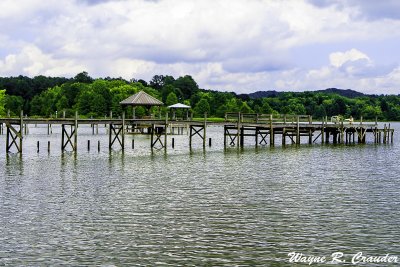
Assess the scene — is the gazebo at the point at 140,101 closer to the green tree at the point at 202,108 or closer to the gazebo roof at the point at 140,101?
the gazebo roof at the point at 140,101

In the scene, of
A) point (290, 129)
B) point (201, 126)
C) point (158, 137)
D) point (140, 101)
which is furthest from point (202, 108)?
point (158, 137)

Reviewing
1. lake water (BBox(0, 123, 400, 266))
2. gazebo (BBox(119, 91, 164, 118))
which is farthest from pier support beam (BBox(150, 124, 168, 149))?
lake water (BBox(0, 123, 400, 266))

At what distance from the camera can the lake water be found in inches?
782

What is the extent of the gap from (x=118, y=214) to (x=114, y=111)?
411ft

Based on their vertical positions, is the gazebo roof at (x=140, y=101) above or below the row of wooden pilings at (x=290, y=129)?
above

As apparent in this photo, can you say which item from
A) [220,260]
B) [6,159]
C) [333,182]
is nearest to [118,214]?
[220,260]

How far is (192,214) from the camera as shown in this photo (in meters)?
26.2

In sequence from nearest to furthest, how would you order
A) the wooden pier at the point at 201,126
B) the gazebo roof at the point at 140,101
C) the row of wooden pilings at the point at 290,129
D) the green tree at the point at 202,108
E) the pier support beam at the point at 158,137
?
the wooden pier at the point at 201,126, the pier support beam at the point at 158,137, the row of wooden pilings at the point at 290,129, the gazebo roof at the point at 140,101, the green tree at the point at 202,108

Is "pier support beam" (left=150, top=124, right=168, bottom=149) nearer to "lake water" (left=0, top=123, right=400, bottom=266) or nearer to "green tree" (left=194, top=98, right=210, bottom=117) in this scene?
"lake water" (left=0, top=123, right=400, bottom=266)

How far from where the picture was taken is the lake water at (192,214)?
19.9 m

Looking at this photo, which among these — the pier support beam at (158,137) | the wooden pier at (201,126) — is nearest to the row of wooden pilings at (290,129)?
the wooden pier at (201,126)

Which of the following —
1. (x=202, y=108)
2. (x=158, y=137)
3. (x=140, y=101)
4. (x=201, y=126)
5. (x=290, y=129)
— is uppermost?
(x=140, y=101)

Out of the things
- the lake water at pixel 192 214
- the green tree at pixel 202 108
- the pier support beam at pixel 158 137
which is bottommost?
the lake water at pixel 192 214

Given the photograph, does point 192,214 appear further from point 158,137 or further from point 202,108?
point 202,108
